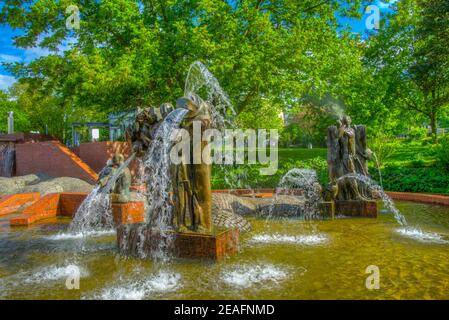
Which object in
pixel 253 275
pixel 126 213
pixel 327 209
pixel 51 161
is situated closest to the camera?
pixel 253 275

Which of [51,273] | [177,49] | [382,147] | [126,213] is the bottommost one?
[51,273]

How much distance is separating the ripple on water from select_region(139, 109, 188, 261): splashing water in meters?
4.83

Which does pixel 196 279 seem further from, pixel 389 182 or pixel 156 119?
pixel 389 182

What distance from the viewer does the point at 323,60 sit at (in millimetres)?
18672

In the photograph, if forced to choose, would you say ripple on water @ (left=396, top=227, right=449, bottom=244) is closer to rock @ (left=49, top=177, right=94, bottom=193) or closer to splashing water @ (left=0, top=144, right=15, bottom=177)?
rock @ (left=49, top=177, right=94, bottom=193)

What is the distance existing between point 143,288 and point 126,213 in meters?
4.48

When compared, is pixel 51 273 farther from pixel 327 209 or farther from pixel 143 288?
pixel 327 209

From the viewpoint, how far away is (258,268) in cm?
544

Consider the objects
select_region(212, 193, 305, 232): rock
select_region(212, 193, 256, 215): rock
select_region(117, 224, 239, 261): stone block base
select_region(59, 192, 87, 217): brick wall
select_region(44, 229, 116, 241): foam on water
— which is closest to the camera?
select_region(117, 224, 239, 261): stone block base

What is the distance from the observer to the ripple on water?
23.1 ft

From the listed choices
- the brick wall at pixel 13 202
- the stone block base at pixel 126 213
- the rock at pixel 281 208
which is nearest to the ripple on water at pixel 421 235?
the rock at pixel 281 208

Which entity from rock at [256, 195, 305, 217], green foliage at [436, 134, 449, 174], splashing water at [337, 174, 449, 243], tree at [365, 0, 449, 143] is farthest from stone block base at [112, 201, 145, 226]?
tree at [365, 0, 449, 143]

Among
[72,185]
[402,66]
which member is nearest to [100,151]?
[72,185]

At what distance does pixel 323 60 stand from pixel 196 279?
16.2 metres
